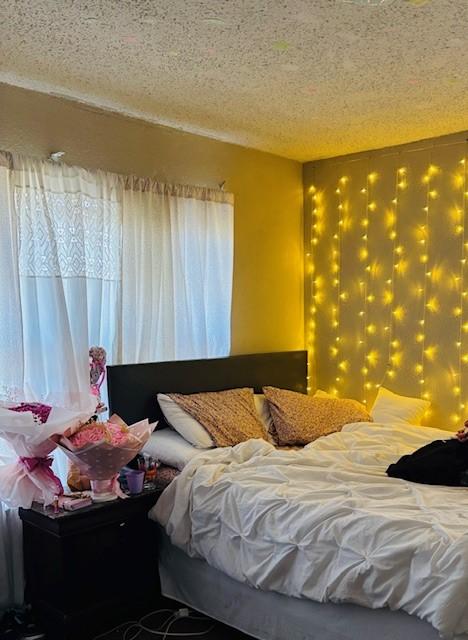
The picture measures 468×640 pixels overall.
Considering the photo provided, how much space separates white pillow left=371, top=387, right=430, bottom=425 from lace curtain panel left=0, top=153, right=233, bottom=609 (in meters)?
1.09

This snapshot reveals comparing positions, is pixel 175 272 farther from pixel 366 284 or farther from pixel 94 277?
pixel 366 284

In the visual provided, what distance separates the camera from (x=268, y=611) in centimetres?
261

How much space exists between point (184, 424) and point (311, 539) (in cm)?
115

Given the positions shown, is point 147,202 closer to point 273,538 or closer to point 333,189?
point 333,189

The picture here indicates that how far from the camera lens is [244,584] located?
107 inches

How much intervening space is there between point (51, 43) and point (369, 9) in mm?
1242

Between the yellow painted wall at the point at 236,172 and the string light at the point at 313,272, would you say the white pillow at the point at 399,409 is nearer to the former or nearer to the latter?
the string light at the point at 313,272

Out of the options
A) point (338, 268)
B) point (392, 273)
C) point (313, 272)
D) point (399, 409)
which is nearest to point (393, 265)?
point (392, 273)

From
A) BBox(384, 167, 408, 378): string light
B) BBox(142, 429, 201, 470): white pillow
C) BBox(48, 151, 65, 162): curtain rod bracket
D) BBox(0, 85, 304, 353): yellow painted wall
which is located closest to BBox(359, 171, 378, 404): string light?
BBox(384, 167, 408, 378): string light

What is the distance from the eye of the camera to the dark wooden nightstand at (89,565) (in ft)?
8.89

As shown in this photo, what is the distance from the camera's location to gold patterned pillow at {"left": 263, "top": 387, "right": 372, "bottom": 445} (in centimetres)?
364

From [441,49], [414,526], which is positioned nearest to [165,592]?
[414,526]

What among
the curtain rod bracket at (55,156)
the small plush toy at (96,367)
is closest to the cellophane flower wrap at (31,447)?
the small plush toy at (96,367)

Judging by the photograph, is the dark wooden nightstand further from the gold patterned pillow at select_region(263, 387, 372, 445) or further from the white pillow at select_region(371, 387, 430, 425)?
the white pillow at select_region(371, 387, 430, 425)
